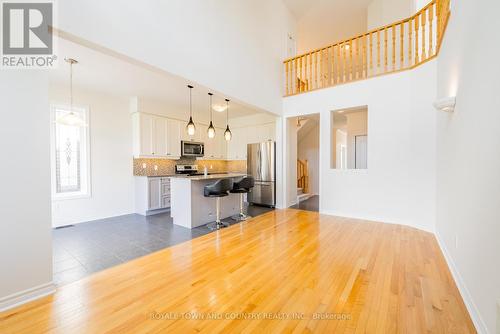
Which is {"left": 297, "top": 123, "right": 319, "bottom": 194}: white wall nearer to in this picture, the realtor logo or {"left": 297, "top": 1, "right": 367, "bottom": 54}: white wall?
{"left": 297, "top": 1, "right": 367, "bottom": 54}: white wall

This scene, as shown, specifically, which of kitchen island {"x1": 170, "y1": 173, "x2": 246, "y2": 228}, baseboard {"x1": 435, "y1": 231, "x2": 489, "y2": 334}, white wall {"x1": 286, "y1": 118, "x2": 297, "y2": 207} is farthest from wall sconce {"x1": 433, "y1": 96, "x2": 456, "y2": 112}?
kitchen island {"x1": 170, "y1": 173, "x2": 246, "y2": 228}

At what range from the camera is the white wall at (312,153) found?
25.9ft

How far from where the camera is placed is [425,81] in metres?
3.53

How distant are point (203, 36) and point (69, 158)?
3.83m

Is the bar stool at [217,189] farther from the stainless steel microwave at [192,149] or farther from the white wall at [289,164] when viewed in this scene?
the stainless steel microwave at [192,149]

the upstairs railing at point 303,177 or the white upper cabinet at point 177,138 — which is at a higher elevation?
the white upper cabinet at point 177,138

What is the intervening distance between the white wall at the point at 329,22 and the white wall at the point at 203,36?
1163 millimetres

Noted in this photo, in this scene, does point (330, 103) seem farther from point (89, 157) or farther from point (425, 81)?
point (89, 157)

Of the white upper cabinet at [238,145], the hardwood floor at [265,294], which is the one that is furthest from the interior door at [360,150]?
the hardwood floor at [265,294]

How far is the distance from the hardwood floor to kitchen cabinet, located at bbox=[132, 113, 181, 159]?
3.24 meters

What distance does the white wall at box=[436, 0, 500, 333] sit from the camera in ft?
4.35

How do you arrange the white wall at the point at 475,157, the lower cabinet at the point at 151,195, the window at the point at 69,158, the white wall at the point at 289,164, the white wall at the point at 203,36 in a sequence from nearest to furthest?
the white wall at the point at 475,157
the white wall at the point at 203,36
the window at the point at 69,158
the lower cabinet at the point at 151,195
the white wall at the point at 289,164

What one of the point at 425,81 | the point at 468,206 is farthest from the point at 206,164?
the point at 468,206

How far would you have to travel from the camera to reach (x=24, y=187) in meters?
1.76
